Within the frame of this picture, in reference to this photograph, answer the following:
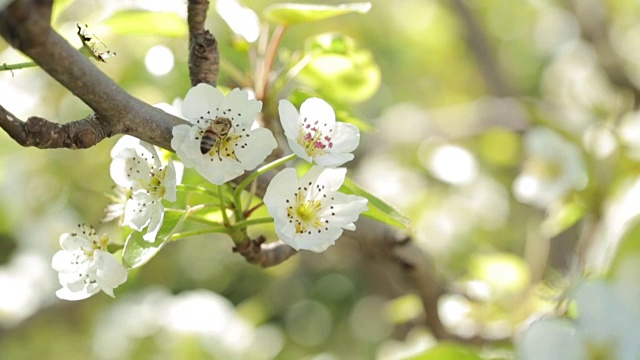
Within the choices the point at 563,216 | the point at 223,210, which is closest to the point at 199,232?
the point at 223,210

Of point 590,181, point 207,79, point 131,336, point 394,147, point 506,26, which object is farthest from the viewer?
point 506,26

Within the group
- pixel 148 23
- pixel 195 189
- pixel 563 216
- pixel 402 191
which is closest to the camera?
pixel 195 189

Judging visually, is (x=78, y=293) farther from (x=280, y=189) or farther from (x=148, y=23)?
(x=148, y=23)

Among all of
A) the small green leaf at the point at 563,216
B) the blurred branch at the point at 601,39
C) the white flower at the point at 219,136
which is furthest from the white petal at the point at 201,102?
the blurred branch at the point at 601,39

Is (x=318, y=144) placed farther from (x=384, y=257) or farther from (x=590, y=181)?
(x=590, y=181)

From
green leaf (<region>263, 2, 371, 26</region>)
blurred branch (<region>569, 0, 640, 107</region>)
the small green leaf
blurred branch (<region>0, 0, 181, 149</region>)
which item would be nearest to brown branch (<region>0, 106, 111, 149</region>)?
blurred branch (<region>0, 0, 181, 149</region>)

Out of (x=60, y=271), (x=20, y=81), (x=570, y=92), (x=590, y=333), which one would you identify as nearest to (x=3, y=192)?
(x=20, y=81)
